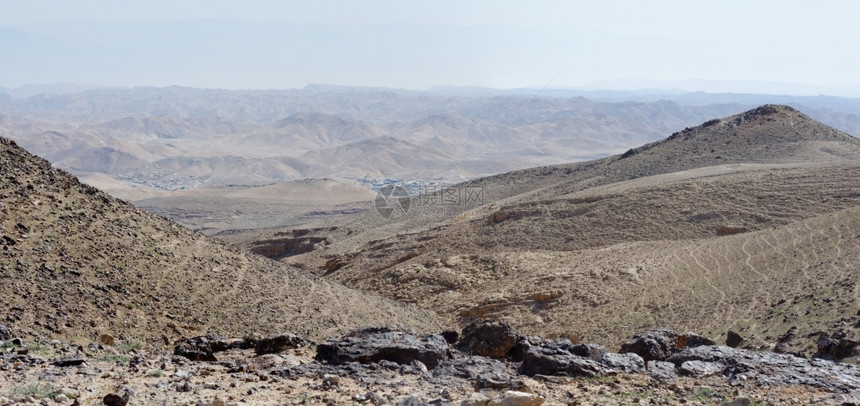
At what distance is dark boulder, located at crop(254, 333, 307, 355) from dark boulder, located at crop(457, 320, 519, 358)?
9.95ft

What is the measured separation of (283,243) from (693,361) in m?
30.6

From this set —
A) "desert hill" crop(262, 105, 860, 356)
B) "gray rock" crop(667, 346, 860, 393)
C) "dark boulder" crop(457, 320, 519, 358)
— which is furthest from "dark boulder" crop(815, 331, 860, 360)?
"dark boulder" crop(457, 320, 519, 358)

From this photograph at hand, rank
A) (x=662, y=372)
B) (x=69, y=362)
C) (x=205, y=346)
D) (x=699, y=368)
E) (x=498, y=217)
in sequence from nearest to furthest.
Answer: (x=69, y=362) → (x=662, y=372) → (x=699, y=368) → (x=205, y=346) → (x=498, y=217)

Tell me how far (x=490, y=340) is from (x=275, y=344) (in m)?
3.65

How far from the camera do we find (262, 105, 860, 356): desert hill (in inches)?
643

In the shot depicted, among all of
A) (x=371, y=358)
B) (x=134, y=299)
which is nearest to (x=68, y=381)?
(x=371, y=358)

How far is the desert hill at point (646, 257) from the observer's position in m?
16.3

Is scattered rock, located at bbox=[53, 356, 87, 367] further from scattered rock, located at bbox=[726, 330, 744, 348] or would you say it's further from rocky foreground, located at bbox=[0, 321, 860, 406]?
scattered rock, located at bbox=[726, 330, 744, 348]

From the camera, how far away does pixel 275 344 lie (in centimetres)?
1105

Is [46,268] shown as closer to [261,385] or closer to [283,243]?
[261,385]

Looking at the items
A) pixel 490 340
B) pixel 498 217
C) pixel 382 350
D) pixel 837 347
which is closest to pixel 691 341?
pixel 837 347

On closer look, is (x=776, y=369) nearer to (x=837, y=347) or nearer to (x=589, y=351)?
(x=837, y=347)

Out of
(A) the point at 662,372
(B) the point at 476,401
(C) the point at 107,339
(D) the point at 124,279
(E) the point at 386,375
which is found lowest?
(C) the point at 107,339

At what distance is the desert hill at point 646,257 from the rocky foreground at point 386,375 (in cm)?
428
